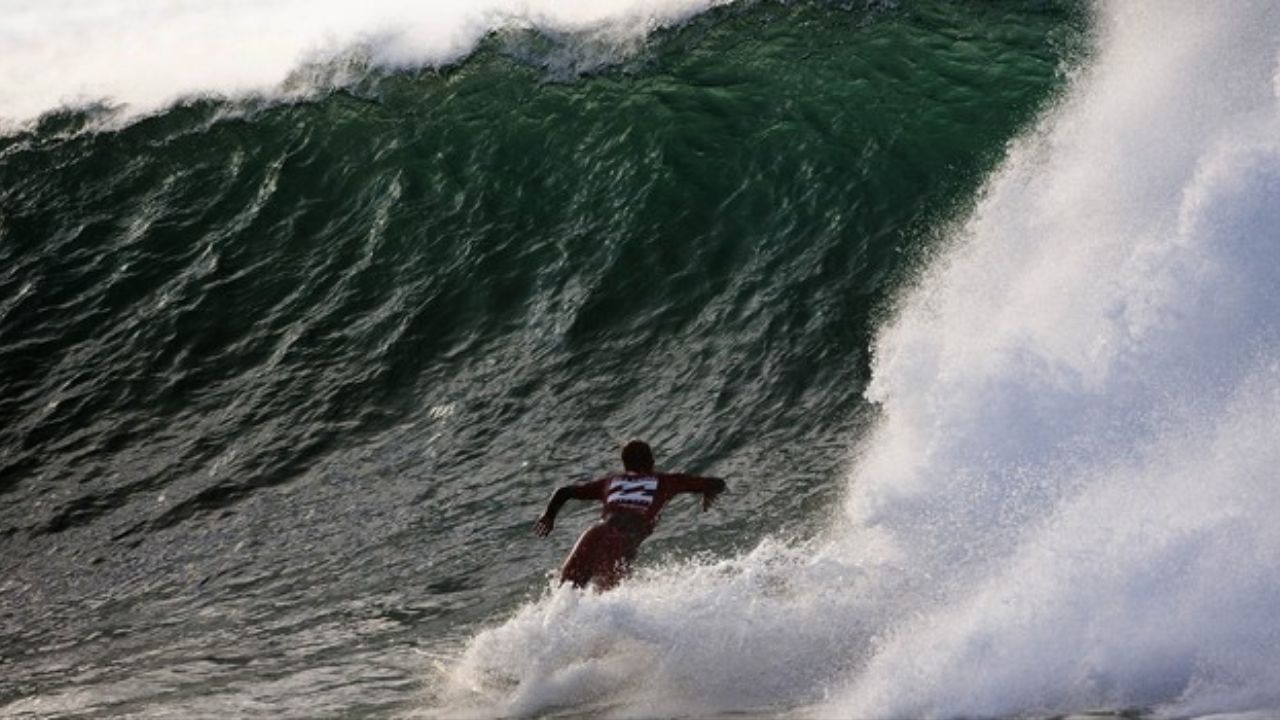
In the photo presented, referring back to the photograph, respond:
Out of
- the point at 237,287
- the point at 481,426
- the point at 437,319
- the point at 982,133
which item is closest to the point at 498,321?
the point at 437,319

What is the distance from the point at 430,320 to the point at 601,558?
5.58 meters

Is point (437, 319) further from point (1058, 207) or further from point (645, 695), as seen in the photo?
point (645, 695)

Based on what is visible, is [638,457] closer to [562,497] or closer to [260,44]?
[562,497]

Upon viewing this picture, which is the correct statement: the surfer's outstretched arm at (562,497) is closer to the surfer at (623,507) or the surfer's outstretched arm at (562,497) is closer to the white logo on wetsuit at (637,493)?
the surfer at (623,507)

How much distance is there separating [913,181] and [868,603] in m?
6.82

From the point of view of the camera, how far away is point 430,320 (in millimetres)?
16109

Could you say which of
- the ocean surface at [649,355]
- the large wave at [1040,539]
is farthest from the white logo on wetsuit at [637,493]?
the ocean surface at [649,355]

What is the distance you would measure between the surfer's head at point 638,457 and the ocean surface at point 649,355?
3.11ft

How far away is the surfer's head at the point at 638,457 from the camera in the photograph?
11.4 meters

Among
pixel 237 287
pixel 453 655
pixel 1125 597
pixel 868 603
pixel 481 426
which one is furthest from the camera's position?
pixel 237 287

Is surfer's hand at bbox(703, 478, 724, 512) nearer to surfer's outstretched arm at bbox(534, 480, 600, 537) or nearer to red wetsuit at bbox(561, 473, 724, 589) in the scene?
red wetsuit at bbox(561, 473, 724, 589)

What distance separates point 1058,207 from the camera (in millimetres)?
13625

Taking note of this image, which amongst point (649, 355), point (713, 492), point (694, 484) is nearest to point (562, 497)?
point (694, 484)

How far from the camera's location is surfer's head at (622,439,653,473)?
11.4 meters
